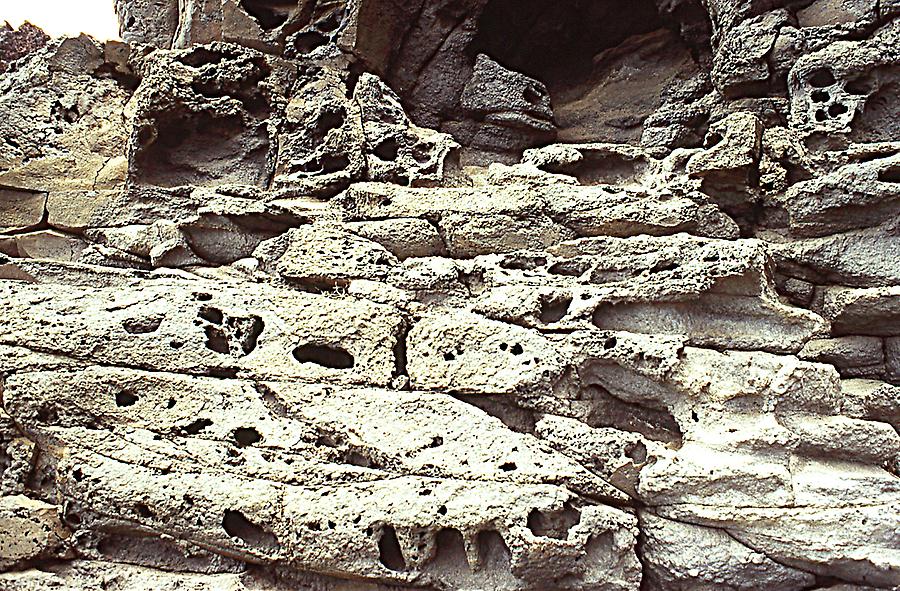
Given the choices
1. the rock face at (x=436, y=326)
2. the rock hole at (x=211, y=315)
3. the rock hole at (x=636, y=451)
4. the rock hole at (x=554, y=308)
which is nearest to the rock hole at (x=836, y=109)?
the rock face at (x=436, y=326)

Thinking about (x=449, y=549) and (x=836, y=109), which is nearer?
(x=449, y=549)

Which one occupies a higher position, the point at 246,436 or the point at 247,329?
the point at 247,329

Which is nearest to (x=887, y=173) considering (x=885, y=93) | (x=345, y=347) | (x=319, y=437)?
(x=885, y=93)

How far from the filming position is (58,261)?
13.1ft

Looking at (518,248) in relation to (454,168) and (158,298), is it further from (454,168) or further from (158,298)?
(158,298)

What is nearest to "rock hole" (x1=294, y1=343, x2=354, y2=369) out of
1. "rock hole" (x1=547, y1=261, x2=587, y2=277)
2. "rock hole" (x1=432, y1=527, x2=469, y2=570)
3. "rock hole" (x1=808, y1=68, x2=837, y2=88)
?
"rock hole" (x1=432, y1=527, x2=469, y2=570)

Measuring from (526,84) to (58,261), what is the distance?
2902 millimetres

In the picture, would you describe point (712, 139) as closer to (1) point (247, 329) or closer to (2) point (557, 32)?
(2) point (557, 32)

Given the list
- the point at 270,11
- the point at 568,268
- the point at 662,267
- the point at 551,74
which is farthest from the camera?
the point at 551,74

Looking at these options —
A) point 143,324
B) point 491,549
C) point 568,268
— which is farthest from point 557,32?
point 491,549

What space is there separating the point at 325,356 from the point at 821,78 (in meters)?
3.00

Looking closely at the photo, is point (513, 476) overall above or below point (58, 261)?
below

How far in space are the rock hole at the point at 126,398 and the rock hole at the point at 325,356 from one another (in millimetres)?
740

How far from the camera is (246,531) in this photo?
10.9 feet
